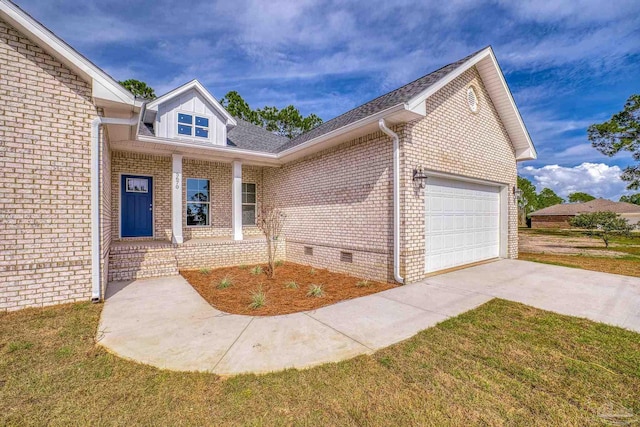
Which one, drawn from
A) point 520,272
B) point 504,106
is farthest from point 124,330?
point 504,106

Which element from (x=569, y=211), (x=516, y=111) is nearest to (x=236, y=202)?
(x=516, y=111)

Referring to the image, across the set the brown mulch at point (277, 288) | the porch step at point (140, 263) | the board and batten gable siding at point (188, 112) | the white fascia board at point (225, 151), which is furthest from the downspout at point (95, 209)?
the board and batten gable siding at point (188, 112)

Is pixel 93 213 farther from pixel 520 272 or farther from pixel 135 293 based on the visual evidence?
pixel 520 272

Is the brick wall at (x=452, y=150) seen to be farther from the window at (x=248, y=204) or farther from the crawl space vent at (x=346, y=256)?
the window at (x=248, y=204)

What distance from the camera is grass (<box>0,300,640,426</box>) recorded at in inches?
82.7

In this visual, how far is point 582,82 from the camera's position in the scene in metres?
10.8

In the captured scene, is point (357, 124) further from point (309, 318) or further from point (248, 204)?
point (248, 204)

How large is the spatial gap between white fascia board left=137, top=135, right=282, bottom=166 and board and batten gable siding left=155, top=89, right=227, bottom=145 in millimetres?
1015

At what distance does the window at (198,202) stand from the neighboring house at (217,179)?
5cm

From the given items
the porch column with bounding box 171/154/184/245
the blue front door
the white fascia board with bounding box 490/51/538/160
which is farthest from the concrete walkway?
the white fascia board with bounding box 490/51/538/160

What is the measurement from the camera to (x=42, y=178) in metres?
4.61

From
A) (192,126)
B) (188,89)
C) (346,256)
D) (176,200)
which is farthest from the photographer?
(192,126)

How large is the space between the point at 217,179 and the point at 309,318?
8276mm

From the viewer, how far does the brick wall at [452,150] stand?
6.11 meters
